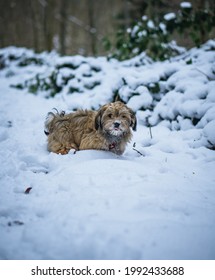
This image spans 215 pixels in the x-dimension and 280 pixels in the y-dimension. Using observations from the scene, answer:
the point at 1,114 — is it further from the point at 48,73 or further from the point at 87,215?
the point at 87,215

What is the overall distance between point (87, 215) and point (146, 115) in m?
4.73

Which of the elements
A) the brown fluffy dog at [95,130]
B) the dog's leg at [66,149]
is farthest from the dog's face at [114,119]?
the dog's leg at [66,149]

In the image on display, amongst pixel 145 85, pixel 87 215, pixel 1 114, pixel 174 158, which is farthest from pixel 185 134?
pixel 1 114

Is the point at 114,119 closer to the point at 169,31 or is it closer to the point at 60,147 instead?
the point at 60,147

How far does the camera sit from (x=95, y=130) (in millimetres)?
5117

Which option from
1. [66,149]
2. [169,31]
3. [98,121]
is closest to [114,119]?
[98,121]

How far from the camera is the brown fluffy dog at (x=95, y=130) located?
15.9 feet

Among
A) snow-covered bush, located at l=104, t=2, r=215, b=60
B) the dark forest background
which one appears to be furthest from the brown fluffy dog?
the dark forest background

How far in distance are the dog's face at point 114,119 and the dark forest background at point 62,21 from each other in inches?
444

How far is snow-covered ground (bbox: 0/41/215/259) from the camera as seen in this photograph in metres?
2.73

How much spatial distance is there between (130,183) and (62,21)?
705 inches

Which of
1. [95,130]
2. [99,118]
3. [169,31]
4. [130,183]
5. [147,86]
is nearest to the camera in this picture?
[130,183]

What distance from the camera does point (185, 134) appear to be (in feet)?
20.2

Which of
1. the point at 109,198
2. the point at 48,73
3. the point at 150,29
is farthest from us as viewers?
the point at 48,73
